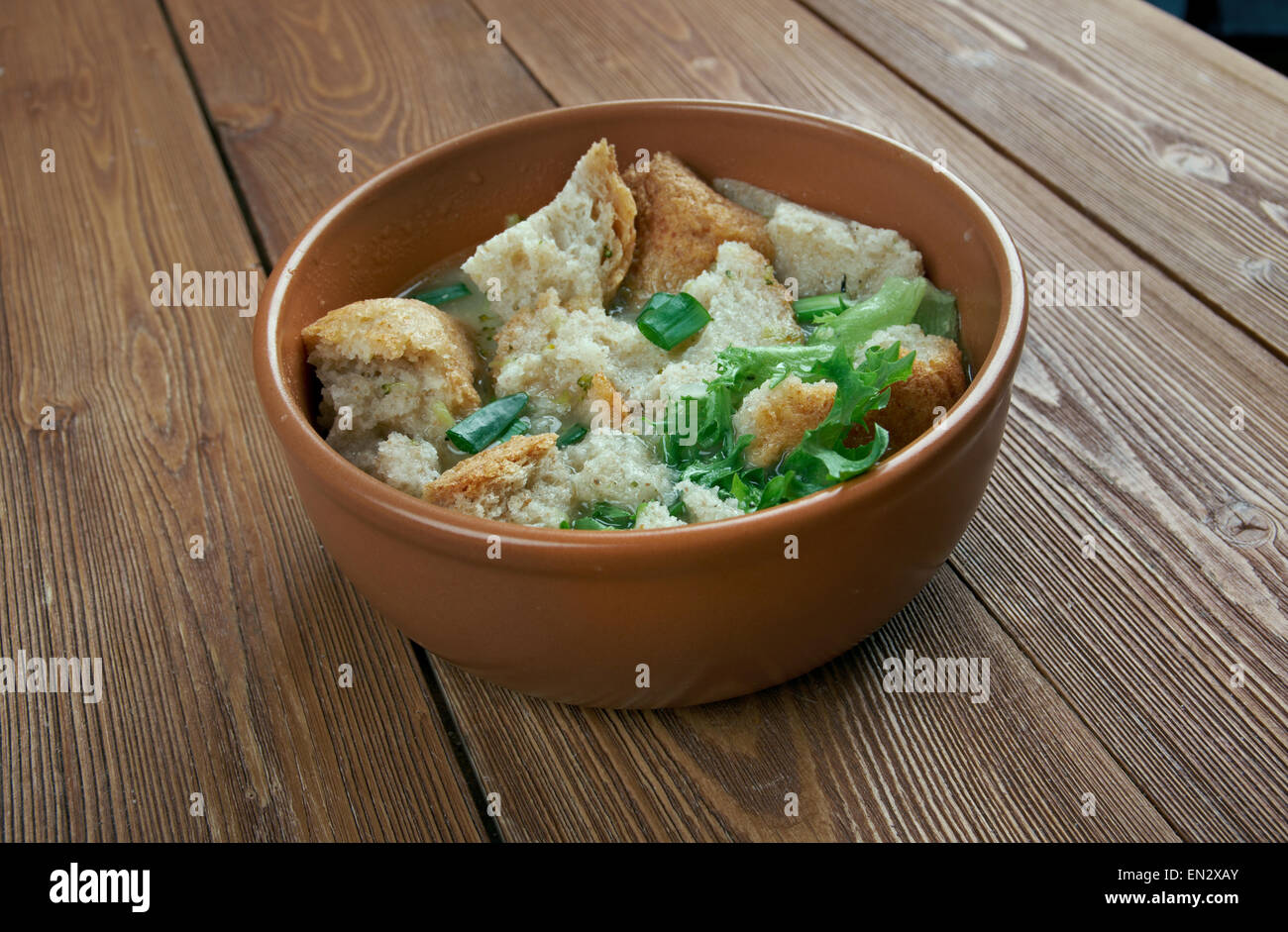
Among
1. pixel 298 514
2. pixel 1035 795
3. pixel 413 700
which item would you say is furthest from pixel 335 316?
pixel 1035 795

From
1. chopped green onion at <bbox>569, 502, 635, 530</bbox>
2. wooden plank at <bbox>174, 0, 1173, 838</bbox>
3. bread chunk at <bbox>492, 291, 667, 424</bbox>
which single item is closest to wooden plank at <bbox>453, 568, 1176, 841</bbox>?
wooden plank at <bbox>174, 0, 1173, 838</bbox>

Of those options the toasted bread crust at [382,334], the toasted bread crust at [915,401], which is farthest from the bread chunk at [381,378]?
the toasted bread crust at [915,401]

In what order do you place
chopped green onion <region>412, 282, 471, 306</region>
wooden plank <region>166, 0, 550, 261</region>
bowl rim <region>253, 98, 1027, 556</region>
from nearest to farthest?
1. bowl rim <region>253, 98, 1027, 556</region>
2. chopped green onion <region>412, 282, 471, 306</region>
3. wooden plank <region>166, 0, 550, 261</region>

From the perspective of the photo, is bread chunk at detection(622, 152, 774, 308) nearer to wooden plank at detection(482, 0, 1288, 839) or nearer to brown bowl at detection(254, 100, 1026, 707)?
brown bowl at detection(254, 100, 1026, 707)

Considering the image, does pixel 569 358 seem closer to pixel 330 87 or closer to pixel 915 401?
pixel 915 401

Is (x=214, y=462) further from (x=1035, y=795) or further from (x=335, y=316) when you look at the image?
(x=1035, y=795)

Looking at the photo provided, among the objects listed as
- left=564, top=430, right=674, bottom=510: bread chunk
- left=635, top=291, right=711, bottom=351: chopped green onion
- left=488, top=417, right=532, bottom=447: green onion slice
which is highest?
left=635, top=291, right=711, bottom=351: chopped green onion

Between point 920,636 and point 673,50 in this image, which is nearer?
point 920,636

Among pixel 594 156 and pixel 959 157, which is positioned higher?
pixel 594 156
